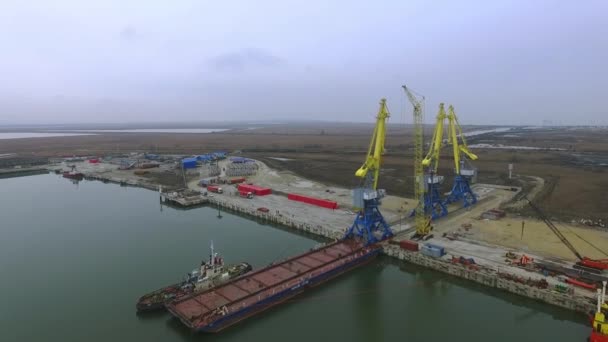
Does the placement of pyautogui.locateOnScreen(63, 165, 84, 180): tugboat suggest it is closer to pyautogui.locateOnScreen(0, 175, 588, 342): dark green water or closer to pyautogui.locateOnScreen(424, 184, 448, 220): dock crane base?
pyautogui.locateOnScreen(0, 175, 588, 342): dark green water

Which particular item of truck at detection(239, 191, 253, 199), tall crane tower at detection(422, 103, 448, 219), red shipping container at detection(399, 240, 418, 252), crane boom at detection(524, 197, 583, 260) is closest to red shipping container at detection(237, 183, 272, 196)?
truck at detection(239, 191, 253, 199)

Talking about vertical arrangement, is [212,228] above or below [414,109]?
below

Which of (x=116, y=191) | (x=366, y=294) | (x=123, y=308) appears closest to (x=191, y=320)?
(x=123, y=308)

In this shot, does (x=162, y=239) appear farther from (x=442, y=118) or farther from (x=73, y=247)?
(x=442, y=118)

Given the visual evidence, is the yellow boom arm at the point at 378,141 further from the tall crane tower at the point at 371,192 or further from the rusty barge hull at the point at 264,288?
the rusty barge hull at the point at 264,288

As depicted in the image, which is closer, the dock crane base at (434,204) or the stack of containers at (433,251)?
the stack of containers at (433,251)

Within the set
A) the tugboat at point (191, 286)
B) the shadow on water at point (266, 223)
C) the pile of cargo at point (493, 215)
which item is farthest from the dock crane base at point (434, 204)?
the tugboat at point (191, 286)

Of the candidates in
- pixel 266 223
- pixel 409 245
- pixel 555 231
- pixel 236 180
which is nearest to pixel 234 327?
pixel 409 245
